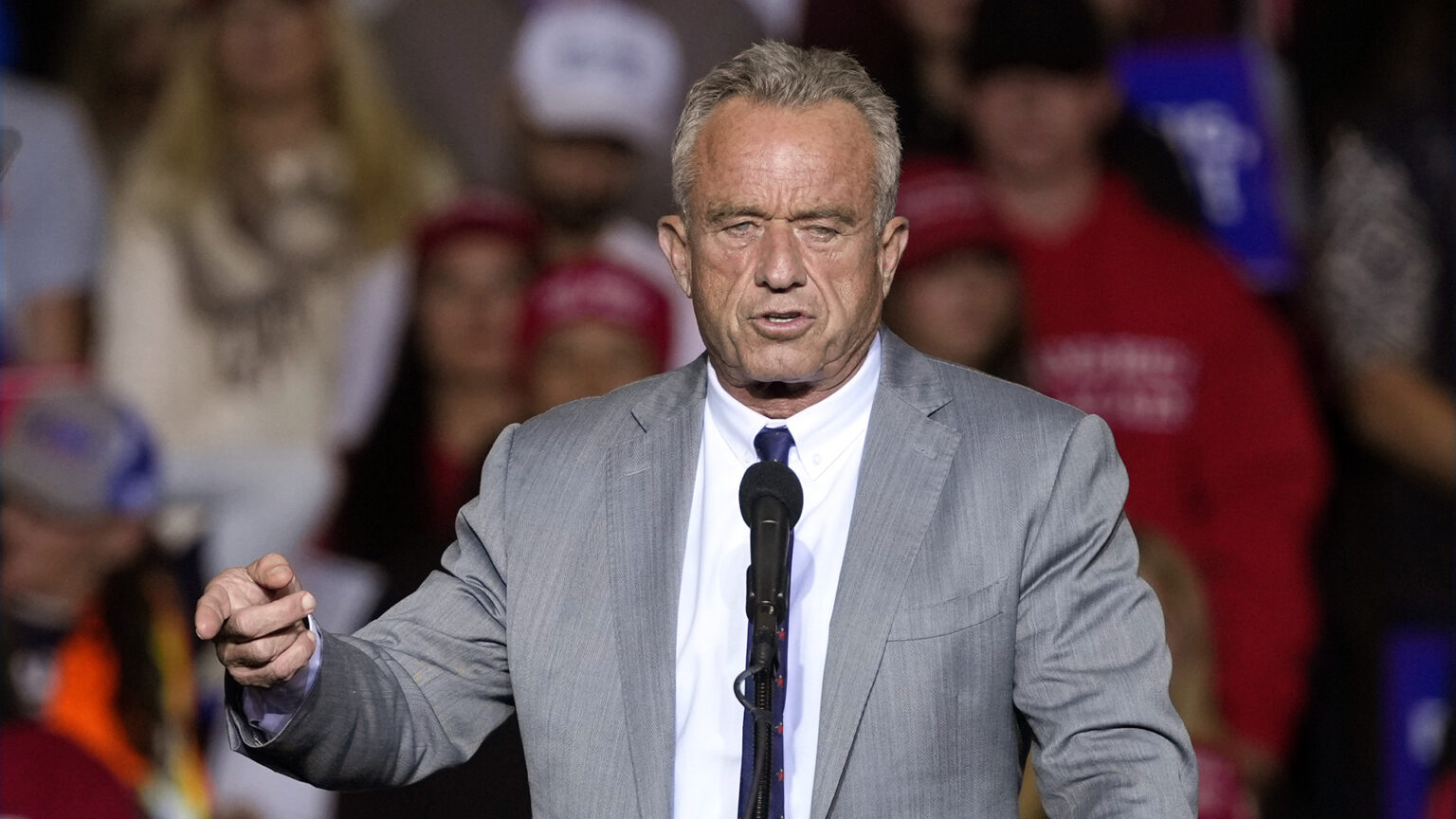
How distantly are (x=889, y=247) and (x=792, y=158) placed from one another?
195 millimetres

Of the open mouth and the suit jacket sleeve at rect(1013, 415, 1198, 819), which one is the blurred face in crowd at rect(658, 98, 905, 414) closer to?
the open mouth

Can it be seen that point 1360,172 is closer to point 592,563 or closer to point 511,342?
point 511,342

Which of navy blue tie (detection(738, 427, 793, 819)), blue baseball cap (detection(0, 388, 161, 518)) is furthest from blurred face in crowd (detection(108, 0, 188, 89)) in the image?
navy blue tie (detection(738, 427, 793, 819))

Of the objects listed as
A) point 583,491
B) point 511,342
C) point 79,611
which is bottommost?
point 79,611

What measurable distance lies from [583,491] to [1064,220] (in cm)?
297

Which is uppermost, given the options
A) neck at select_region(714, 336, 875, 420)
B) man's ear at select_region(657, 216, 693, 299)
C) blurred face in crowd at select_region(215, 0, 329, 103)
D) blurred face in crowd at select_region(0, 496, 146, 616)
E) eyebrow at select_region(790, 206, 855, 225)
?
blurred face in crowd at select_region(215, 0, 329, 103)

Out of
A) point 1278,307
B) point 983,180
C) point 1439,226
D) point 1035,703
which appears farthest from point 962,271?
point 1035,703

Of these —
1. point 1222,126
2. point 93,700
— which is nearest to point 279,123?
point 93,700

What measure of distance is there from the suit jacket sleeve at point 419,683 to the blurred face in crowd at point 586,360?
262cm

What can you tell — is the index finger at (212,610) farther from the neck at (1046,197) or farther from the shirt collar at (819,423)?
the neck at (1046,197)

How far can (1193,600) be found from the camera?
425 cm

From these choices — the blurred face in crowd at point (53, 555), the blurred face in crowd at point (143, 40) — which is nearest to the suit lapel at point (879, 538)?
the blurred face in crowd at point (53, 555)

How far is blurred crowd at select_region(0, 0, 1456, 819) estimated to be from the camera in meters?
4.40

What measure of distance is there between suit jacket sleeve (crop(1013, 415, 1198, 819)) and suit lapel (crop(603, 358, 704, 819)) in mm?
357
